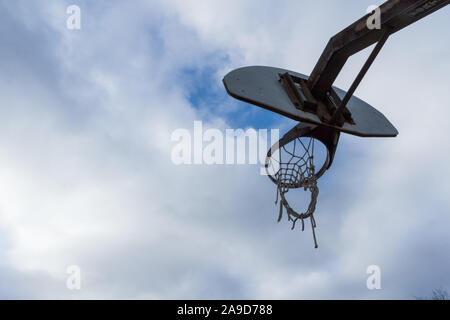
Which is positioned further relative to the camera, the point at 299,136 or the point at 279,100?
the point at 299,136

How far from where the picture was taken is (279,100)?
3518 millimetres

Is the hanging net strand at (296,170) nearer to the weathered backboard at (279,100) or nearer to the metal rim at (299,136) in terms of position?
the metal rim at (299,136)

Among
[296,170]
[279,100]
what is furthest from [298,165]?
[279,100]

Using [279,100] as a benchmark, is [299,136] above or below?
below

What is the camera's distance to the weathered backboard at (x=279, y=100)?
331 cm

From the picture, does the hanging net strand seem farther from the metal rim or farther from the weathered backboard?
the weathered backboard

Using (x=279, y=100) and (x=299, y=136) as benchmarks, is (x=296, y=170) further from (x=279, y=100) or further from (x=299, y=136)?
(x=279, y=100)

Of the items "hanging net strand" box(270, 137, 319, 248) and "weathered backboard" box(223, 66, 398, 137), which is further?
"hanging net strand" box(270, 137, 319, 248)

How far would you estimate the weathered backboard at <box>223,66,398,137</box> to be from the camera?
3.31 m

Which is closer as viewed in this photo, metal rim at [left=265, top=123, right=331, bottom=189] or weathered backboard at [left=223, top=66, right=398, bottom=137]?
weathered backboard at [left=223, top=66, right=398, bottom=137]
